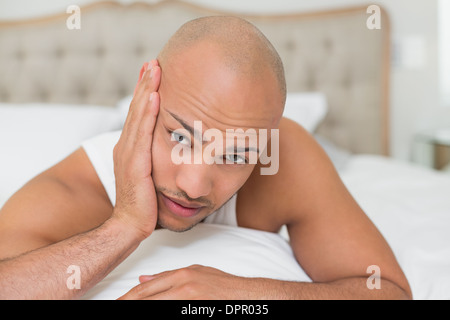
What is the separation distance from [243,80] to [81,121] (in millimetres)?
1188

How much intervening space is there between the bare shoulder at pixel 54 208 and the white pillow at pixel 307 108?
1.23m

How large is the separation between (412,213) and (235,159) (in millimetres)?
929

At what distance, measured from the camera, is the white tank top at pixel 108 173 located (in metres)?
1.12

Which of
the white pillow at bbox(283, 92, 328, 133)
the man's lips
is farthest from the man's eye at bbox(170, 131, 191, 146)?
the white pillow at bbox(283, 92, 328, 133)

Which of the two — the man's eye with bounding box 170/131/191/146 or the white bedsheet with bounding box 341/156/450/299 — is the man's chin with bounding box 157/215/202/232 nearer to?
the man's eye with bounding box 170/131/191/146

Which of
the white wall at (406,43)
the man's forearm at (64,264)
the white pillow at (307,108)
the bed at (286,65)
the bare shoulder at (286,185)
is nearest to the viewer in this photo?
the man's forearm at (64,264)

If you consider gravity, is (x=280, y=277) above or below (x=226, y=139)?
below

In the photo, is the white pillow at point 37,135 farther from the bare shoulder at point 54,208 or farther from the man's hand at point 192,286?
the man's hand at point 192,286

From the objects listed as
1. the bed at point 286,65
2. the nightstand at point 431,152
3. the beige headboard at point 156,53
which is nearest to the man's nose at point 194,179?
the bed at point 286,65

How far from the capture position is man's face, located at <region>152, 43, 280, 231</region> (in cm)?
85

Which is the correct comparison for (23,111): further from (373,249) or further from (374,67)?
(374,67)

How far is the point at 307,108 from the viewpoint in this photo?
2262 mm

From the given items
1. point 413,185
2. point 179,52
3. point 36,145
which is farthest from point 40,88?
point 413,185
